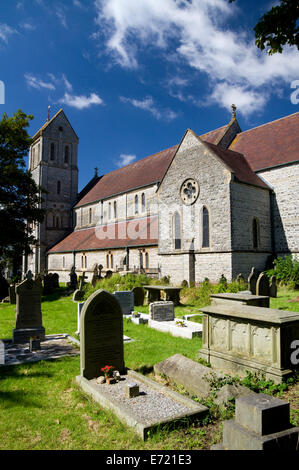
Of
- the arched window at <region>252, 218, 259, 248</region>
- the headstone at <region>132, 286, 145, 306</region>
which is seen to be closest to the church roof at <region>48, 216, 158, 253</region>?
the arched window at <region>252, 218, 259, 248</region>

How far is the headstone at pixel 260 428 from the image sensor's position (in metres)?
3.03

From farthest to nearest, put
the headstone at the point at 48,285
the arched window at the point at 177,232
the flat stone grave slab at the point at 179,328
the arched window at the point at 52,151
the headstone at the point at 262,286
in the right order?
the arched window at the point at 52,151 < the headstone at the point at 48,285 < the arched window at the point at 177,232 < the headstone at the point at 262,286 < the flat stone grave slab at the point at 179,328

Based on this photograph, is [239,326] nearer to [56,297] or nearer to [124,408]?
[124,408]

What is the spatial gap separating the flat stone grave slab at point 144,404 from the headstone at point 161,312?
17.0ft

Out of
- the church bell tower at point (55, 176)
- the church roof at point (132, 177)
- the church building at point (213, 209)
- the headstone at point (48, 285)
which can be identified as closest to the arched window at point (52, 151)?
the church bell tower at point (55, 176)

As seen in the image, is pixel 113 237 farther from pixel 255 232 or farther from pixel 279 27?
pixel 279 27

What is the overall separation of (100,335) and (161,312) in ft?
16.9

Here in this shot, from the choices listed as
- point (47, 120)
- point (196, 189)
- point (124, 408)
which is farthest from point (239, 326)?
point (47, 120)

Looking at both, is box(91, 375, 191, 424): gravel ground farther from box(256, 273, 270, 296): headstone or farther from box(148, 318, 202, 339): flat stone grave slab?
box(256, 273, 270, 296): headstone

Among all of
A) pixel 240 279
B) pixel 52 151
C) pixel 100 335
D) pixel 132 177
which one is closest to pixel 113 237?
pixel 132 177

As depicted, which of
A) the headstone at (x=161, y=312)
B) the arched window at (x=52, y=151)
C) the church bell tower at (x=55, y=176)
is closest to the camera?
the headstone at (x=161, y=312)

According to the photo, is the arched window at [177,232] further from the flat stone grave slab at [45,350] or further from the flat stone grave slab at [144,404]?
the flat stone grave slab at [144,404]

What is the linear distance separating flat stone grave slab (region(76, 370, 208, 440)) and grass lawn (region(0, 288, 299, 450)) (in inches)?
4.3
